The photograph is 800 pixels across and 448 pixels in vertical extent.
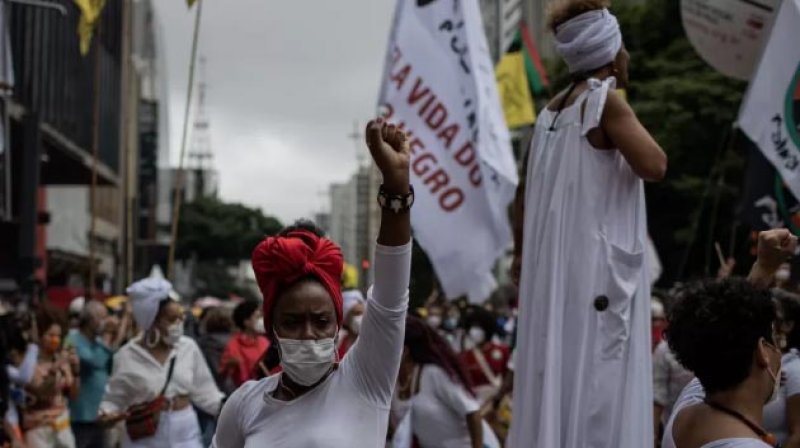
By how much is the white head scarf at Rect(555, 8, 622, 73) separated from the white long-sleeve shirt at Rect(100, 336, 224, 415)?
16.1 ft

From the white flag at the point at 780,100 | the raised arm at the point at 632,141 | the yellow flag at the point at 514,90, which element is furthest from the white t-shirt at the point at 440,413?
the yellow flag at the point at 514,90

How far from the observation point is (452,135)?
34.4 feet

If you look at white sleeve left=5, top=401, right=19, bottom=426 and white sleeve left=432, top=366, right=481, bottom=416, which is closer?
white sleeve left=432, top=366, right=481, bottom=416

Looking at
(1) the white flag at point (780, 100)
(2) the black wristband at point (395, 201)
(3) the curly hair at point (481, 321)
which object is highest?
(1) the white flag at point (780, 100)

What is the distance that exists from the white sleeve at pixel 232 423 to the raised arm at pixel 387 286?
1.12ft

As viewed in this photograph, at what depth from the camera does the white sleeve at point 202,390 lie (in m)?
9.67

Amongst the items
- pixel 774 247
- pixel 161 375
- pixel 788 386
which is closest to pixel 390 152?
pixel 774 247

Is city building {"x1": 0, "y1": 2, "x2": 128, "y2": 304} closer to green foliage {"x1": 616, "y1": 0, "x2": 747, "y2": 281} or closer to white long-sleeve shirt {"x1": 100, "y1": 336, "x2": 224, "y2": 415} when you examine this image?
white long-sleeve shirt {"x1": 100, "y1": 336, "x2": 224, "y2": 415}

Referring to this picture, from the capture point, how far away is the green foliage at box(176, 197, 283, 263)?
96.7 meters

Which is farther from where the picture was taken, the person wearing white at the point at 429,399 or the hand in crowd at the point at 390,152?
the person wearing white at the point at 429,399

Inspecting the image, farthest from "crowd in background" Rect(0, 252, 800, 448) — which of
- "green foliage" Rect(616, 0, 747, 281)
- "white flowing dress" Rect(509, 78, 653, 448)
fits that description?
"green foliage" Rect(616, 0, 747, 281)

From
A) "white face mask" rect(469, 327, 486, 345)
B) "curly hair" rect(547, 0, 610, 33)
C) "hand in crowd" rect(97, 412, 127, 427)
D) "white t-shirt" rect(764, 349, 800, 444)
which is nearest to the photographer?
"curly hair" rect(547, 0, 610, 33)

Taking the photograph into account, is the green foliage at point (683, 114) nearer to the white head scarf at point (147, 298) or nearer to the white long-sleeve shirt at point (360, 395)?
the white head scarf at point (147, 298)

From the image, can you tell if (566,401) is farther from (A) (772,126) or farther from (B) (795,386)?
(A) (772,126)
